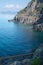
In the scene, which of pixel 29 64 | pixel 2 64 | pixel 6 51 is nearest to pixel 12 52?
pixel 6 51

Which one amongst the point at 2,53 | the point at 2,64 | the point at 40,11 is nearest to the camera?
the point at 2,64

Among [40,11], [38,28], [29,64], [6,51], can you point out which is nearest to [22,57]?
[29,64]

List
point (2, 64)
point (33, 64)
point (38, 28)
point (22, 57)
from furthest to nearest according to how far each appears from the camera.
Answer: point (38, 28), point (22, 57), point (2, 64), point (33, 64)

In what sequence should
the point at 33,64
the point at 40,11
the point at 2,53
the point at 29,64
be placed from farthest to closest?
1. the point at 40,11
2. the point at 2,53
3. the point at 29,64
4. the point at 33,64

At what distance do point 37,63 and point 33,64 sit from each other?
846 millimetres

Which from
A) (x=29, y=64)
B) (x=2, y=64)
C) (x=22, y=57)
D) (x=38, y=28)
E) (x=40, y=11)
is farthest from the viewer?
(x=40, y=11)

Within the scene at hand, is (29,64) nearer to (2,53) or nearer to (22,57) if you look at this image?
(22,57)

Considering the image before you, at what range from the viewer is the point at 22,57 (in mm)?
54125

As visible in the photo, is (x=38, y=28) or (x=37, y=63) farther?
(x=38, y=28)

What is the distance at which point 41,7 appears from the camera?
643ft

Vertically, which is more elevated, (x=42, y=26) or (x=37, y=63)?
(x=37, y=63)

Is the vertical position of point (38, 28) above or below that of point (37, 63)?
below

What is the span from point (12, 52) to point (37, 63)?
2726cm

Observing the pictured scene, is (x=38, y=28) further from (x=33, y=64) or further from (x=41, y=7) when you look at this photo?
(x=33, y=64)
